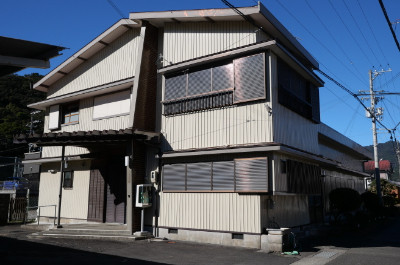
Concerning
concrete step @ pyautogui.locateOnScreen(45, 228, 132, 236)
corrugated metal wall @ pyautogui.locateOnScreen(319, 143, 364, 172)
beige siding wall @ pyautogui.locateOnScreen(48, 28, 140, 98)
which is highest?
beige siding wall @ pyautogui.locateOnScreen(48, 28, 140, 98)

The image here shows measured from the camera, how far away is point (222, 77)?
1341 cm

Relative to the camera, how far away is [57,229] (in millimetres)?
14227

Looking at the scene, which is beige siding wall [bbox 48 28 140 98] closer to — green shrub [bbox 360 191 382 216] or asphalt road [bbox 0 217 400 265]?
asphalt road [bbox 0 217 400 265]

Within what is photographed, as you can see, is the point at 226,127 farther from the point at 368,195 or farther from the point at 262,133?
the point at 368,195

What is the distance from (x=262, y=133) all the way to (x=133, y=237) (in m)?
5.99

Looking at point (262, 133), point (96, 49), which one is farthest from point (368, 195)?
point (96, 49)

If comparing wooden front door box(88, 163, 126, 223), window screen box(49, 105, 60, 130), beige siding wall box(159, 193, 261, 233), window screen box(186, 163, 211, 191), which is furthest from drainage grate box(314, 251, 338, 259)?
window screen box(49, 105, 60, 130)

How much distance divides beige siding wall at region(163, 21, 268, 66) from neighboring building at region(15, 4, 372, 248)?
4cm

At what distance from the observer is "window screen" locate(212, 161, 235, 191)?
1237 centimetres

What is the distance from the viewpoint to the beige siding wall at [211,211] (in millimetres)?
11711

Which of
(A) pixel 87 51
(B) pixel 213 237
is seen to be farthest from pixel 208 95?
(A) pixel 87 51

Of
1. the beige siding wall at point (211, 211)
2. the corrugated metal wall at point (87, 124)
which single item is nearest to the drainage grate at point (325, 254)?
the beige siding wall at point (211, 211)

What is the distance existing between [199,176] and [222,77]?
12.6ft

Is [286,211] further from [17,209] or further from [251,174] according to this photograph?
[17,209]
